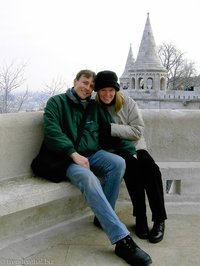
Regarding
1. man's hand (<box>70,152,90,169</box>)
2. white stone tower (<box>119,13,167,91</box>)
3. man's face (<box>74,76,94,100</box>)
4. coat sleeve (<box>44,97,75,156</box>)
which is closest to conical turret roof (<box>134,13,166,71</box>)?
white stone tower (<box>119,13,167,91</box>)

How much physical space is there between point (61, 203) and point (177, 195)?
1.16m

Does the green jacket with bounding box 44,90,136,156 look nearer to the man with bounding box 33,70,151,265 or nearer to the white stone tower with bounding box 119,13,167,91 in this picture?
the man with bounding box 33,70,151,265

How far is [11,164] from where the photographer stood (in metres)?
3.34

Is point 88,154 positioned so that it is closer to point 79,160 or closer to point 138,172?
point 79,160

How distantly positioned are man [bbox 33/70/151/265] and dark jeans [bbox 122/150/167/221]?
0.13 m

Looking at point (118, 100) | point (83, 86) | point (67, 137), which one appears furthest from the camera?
point (118, 100)

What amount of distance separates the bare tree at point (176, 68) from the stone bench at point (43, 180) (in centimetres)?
4515

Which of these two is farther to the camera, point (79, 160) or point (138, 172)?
point (138, 172)

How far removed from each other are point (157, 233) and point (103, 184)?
1.86 ft

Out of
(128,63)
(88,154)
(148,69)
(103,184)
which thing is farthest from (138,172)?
(128,63)

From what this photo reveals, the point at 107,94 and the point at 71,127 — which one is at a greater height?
the point at 107,94

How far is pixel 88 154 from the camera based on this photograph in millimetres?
3311

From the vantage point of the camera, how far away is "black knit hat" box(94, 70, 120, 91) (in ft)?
10.7

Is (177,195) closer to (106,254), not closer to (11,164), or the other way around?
(106,254)
